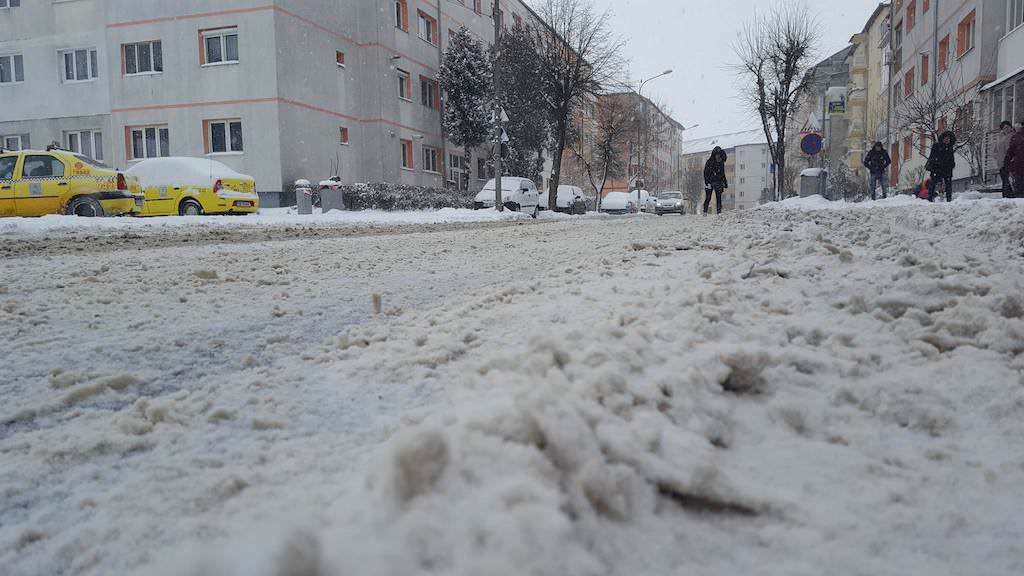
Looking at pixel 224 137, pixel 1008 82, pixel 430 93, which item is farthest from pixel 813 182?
pixel 224 137

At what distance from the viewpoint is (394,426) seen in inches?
69.0

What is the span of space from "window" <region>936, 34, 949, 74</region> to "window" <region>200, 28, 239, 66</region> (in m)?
26.1

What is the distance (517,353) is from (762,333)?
2.85ft

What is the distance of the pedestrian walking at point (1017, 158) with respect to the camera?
12258mm

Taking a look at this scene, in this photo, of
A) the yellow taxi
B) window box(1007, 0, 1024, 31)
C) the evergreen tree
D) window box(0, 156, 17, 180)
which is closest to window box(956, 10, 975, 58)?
window box(1007, 0, 1024, 31)

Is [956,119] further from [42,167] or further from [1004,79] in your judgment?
[42,167]

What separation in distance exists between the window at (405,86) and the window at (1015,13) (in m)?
21.5

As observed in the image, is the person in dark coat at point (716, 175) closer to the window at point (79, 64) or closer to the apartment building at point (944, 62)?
the apartment building at point (944, 62)

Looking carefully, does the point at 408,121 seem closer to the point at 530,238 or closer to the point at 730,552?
the point at 530,238

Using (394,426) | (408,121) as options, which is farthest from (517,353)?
(408,121)

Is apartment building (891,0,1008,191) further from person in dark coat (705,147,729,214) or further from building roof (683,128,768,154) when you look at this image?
building roof (683,128,768,154)

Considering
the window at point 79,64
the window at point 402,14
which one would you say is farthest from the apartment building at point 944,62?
the window at point 79,64

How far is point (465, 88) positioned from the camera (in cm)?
3072

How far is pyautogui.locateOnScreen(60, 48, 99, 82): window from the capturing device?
77.6 ft
